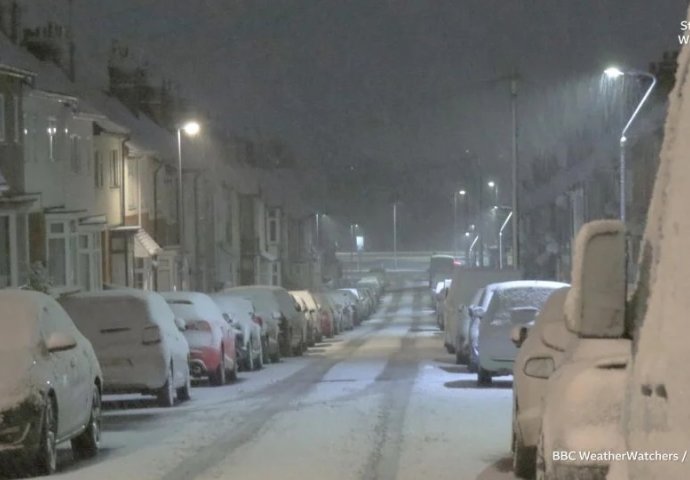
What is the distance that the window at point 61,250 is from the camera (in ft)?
136

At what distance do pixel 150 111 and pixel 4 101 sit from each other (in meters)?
31.7

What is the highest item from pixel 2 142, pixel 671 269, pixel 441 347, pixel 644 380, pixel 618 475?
pixel 2 142

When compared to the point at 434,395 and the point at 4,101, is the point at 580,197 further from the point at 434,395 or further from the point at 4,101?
the point at 434,395

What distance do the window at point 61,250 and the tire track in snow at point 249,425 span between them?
13.5 m

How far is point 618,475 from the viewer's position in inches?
174

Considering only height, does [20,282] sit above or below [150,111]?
below

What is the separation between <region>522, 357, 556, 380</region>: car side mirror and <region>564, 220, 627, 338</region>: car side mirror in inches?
242

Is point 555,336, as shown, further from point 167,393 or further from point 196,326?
point 196,326

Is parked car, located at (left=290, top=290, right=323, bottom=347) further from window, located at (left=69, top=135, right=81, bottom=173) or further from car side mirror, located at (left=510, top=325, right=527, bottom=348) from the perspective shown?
car side mirror, located at (left=510, top=325, right=527, bottom=348)

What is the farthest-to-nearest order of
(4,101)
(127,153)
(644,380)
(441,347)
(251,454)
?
(127,153)
(441,347)
(4,101)
(251,454)
(644,380)

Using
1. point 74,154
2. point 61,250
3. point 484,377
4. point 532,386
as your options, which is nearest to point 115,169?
point 74,154

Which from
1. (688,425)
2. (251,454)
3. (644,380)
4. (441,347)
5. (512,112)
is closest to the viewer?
(688,425)

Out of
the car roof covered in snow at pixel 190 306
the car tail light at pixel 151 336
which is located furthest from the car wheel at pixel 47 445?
the car roof covered in snow at pixel 190 306

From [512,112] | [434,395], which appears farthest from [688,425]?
[512,112]
